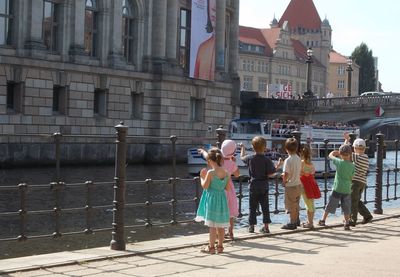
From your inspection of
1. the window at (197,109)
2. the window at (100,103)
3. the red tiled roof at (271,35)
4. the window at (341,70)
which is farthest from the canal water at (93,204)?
the window at (341,70)

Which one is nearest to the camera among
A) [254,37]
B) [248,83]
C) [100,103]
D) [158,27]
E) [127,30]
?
[100,103]

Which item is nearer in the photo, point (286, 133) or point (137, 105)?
point (286, 133)

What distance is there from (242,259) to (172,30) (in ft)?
161

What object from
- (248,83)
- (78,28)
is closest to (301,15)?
(248,83)

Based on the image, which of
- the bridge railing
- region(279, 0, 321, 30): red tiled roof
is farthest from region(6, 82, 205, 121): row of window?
region(279, 0, 321, 30): red tiled roof

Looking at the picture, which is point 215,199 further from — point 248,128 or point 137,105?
point 137,105

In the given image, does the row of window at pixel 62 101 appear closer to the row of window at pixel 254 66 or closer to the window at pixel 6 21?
the window at pixel 6 21

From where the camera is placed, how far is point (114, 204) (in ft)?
37.6

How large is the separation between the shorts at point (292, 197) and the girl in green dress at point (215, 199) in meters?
2.87

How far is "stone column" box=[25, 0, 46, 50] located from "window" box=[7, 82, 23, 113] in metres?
2.44

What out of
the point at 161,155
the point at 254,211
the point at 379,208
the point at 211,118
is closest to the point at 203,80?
the point at 211,118

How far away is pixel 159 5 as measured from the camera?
57.5 m

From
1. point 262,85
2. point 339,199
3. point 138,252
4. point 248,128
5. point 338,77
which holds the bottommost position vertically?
point 138,252

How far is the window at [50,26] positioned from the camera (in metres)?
48.8
